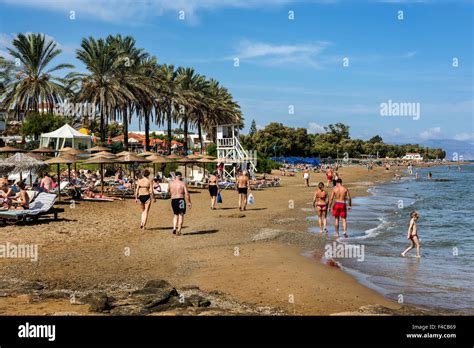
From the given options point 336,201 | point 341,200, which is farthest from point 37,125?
point 341,200

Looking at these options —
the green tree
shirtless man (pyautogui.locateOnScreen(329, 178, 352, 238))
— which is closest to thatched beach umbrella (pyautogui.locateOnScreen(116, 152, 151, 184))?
shirtless man (pyautogui.locateOnScreen(329, 178, 352, 238))

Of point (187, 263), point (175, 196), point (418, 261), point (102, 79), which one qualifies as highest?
point (102, 79)

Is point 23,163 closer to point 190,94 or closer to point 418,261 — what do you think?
point 418,261

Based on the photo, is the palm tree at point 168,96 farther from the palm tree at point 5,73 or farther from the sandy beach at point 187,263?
the sandy beach at point 187,263

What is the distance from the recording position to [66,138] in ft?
134

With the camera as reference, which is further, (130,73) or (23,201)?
(130,73)

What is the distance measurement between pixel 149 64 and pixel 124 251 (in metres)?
35.0

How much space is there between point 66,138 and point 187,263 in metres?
33.5

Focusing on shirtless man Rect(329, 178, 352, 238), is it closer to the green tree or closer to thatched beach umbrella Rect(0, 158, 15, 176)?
thatched beach umbrella Rect(0, 158, 15, 176)

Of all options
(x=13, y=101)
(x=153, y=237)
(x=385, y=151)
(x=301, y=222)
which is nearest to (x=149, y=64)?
(x=13, y=101)

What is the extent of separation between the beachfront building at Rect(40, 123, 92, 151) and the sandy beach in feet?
70.0

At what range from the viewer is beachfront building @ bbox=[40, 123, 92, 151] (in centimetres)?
3731
